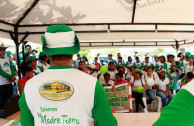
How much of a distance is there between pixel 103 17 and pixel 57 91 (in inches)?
190

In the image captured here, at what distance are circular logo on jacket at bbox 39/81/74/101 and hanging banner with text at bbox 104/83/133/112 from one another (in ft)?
6.44

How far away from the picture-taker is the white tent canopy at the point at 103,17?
4578 mm

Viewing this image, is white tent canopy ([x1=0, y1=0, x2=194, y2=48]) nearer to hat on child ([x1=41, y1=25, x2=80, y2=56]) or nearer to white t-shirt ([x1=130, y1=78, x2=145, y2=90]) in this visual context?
white t-shirt ([x1=130, y1=78, x2=145, y2=90])

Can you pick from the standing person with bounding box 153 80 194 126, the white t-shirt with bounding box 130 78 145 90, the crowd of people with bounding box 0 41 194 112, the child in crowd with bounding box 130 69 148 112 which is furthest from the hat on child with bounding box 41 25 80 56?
the white t-shirt with bounding box 130 78 145 90

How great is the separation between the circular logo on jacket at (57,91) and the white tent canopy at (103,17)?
13.2ft

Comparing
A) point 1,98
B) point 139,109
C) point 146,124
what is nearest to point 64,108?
point 146,124

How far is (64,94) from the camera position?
0.77m

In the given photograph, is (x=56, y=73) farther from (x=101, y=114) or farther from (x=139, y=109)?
(x=139, y=109)

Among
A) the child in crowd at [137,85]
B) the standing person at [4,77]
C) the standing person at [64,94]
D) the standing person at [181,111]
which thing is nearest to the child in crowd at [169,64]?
the child in crowd at [137,85]

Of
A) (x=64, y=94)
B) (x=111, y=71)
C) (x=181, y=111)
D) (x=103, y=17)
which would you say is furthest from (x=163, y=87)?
(x=181, y=111)

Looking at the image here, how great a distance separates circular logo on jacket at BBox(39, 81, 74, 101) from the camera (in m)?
0.77

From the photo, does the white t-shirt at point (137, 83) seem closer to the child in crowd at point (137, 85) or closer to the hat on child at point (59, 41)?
the child in crowd at point (137, 85)

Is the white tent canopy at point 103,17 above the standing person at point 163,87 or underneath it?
above

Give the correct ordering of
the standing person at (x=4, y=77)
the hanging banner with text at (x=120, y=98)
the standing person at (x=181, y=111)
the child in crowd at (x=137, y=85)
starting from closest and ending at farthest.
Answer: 1. the standing person at (x=181, y=111)
2. the hanging banner with text at (x=120, y=98)
3. the standing person at (x=4, y=77)
4. the child in crowd at (x=137, y=85)
